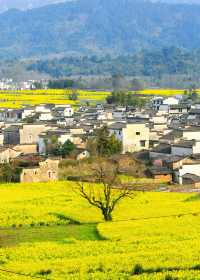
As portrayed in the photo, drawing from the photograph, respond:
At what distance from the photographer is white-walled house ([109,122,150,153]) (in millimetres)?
49969

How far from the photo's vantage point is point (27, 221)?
2619 cm

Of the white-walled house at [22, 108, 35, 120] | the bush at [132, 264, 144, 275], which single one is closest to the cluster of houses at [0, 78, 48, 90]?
the white-walled house at [22, 108, 35, 120]

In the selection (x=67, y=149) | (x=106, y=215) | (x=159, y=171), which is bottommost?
(x=159, y=171)

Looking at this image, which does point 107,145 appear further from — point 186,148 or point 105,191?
point 105,191

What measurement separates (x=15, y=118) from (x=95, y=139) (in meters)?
25.0

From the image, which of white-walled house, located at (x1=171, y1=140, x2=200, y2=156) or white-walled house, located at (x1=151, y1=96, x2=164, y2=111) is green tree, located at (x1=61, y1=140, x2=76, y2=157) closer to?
white-walled house, located at (x1=171, y1=140, x2=200, y2=156)

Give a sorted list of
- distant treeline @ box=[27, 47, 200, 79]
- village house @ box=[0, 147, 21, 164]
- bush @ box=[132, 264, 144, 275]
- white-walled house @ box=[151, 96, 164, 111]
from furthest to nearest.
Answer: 1. distant treeline @ box=[27, 47, 200, 79]
2. white-walled house @ box=[151, 96, 164, 111]
3. village house @ box=[0, 147, 21, 164]
4. bush @ box=[132, 264, 144, 275]

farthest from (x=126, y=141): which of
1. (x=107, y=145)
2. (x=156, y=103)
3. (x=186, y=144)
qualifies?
(x=156, y=103)

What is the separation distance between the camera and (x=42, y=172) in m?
38.6

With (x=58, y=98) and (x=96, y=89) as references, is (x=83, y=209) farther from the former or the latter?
(x=96, y=89)

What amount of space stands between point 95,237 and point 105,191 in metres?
4.62

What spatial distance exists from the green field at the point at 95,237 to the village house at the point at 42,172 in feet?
10.5

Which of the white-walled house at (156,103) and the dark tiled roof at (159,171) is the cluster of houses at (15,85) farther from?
the dark tiled roof at (159,171)

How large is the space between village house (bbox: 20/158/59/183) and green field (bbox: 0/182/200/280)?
319 centimetres
